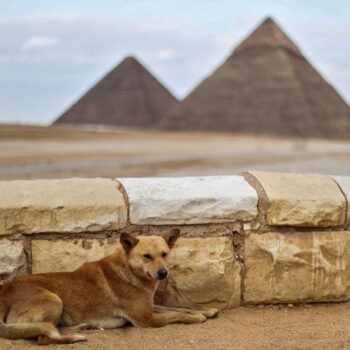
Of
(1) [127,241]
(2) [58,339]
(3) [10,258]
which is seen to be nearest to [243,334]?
(1) [127,241]

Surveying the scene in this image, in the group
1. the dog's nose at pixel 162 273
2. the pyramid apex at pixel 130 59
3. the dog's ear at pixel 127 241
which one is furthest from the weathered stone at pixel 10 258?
the pyramid apex at pixel 130 59

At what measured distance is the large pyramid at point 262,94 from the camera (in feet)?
498

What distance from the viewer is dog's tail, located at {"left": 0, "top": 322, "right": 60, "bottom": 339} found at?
14.0 ft

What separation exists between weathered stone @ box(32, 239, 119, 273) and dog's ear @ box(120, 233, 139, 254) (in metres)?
0.28

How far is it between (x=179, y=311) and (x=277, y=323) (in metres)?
0.59

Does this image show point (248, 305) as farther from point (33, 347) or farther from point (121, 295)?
point (33, 347)

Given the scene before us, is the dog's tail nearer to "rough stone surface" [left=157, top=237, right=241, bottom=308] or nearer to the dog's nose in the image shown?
the dog's nose

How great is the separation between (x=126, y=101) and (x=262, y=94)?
3481 cm

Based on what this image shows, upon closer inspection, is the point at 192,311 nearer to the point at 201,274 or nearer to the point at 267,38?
the point at 201,274

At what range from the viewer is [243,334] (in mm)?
4590

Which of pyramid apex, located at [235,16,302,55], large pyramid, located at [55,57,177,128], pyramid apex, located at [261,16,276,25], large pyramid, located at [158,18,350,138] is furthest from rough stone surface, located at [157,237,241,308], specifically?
large pyramid, located at [55,57,177,128]

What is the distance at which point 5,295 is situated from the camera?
438cm

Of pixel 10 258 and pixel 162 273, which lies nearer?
pixel 162 273

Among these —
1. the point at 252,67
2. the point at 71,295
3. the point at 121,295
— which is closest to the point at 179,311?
the point at 121,295
